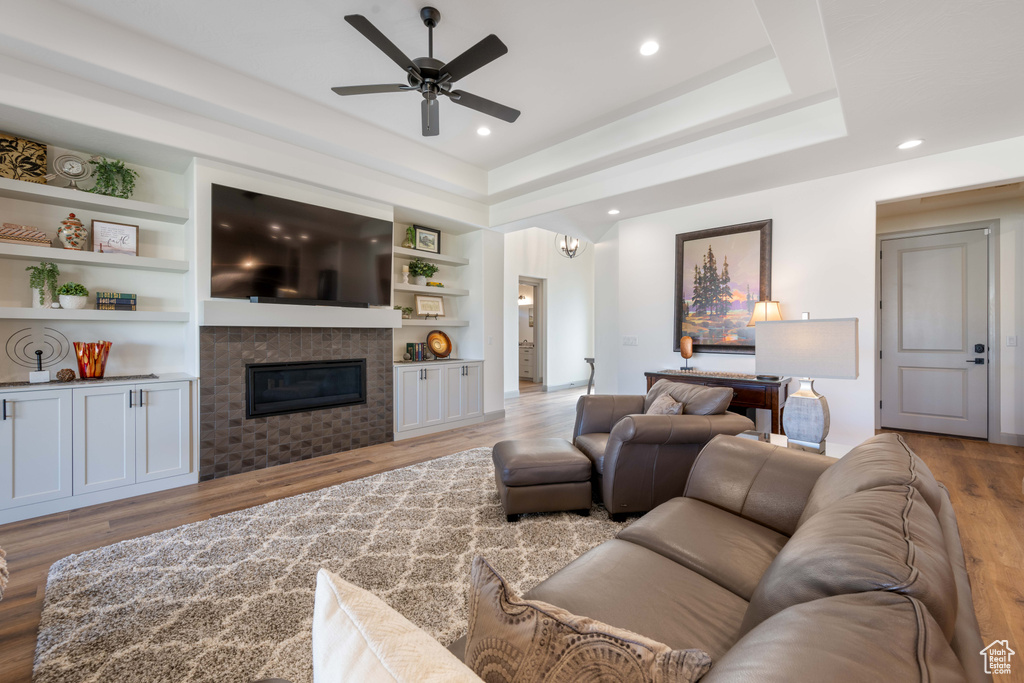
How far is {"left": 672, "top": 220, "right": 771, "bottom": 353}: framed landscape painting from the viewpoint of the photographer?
172 inches

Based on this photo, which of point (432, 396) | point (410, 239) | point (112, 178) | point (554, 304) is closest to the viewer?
point (112, 178)

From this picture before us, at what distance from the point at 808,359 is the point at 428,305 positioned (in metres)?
4.15

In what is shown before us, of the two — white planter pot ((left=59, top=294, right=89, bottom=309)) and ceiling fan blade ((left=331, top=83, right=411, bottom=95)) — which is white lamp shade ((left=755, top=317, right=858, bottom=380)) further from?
white planter pot ((left=59, top=294, right=89, bottom=309))

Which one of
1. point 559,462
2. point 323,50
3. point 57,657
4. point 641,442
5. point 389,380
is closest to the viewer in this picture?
point 57,657

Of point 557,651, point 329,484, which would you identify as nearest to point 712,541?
point 557,651

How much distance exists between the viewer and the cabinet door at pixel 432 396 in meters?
4.86

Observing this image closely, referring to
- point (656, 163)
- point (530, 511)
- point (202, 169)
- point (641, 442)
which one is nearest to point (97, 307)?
point (202, 169)

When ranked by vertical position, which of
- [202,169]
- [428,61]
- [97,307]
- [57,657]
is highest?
[428,61]

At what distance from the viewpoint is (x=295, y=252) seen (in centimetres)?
384

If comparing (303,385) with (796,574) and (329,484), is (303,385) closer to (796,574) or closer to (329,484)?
(329,484)

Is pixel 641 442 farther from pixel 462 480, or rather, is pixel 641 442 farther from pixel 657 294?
pixel 657 294

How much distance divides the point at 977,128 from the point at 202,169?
582 centimetres

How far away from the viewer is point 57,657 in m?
1.53

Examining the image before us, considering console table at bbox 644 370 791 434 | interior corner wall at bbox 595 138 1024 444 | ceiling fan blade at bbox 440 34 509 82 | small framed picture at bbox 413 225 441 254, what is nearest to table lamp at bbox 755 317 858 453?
console table at bbox 644 370 791 434
